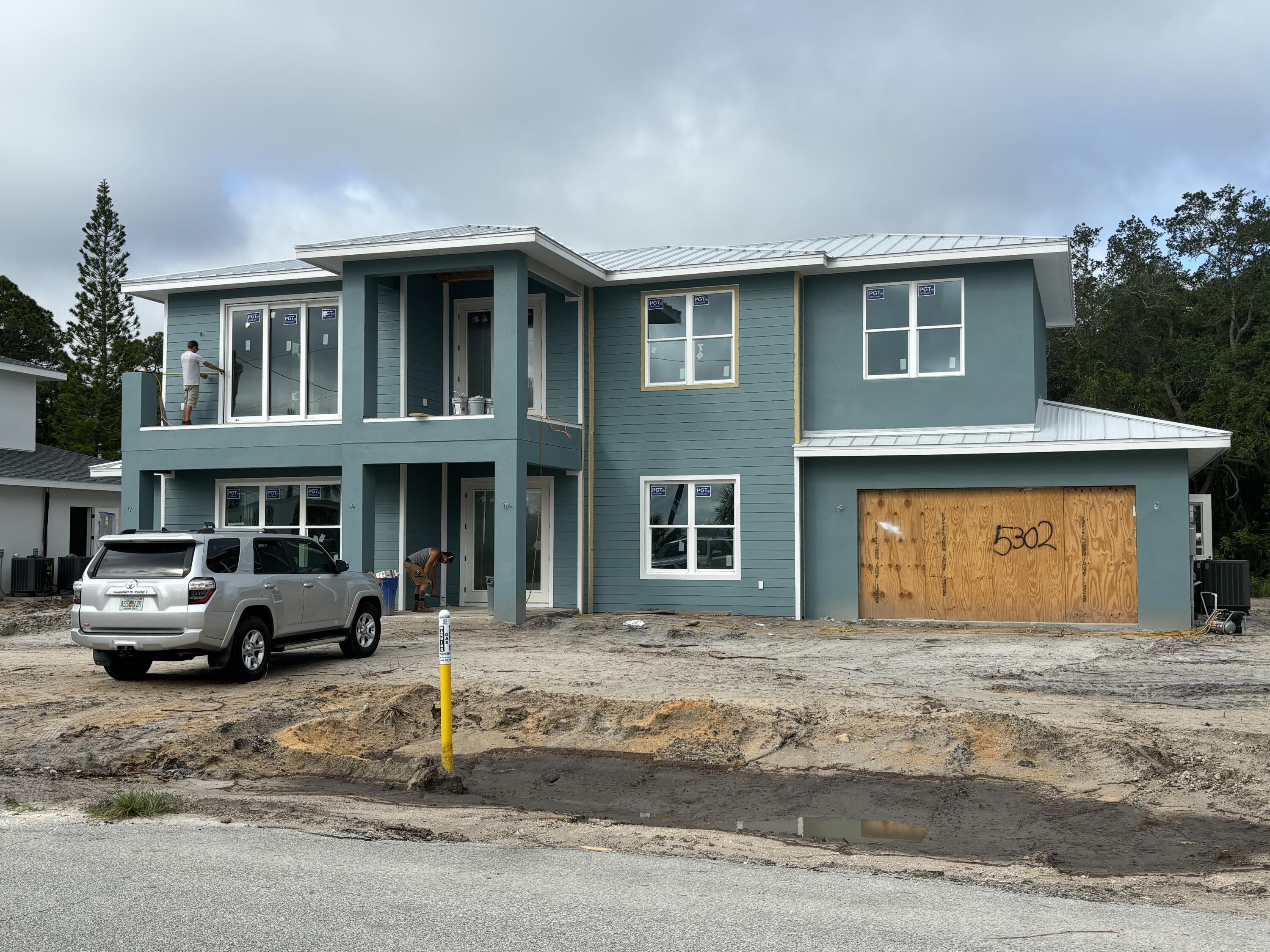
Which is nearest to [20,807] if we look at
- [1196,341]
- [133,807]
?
[133,807]

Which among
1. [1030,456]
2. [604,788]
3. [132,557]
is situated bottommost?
Result: [604,788]

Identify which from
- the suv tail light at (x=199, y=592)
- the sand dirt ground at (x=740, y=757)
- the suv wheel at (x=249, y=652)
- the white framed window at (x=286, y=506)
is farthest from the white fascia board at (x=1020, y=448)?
the suv tail light at (x=199, y=592)

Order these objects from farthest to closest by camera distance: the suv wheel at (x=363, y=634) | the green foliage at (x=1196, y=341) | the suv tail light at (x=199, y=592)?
the green foliage at (x=1196, y=341), the suv wheel at (x=363, y=634), the suv tail light at (x=199, y=592)

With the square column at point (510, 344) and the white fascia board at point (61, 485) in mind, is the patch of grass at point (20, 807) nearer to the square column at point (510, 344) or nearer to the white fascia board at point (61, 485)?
the square column at point (510, 344)

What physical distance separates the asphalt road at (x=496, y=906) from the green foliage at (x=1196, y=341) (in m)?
33.5

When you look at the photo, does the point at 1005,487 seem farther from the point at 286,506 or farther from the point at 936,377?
the point at 286,506

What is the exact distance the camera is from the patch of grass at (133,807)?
25.4 feet

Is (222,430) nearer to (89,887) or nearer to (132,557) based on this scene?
(132,557)

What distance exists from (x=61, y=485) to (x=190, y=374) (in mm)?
9714

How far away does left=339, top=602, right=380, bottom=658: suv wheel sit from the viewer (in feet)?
50.4

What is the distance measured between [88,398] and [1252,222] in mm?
44116

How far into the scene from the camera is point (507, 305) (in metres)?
20.1

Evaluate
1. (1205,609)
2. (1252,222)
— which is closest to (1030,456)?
(1205,609)

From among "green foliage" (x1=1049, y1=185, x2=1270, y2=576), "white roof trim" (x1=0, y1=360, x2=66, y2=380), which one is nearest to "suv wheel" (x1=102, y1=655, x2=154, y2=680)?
"white roof trim" (x1=0, y1=360, x2=66, y2=380)
